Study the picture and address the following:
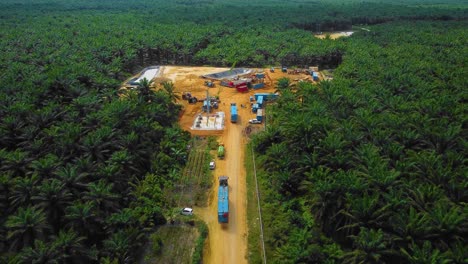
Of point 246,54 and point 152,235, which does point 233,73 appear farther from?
point 152,235

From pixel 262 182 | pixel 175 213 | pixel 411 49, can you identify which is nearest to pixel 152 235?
pixel 175 213

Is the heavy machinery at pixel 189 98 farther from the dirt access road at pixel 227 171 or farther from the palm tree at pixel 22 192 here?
the palm tree at pixel 22 192

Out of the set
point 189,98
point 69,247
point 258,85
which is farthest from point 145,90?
point 69,247

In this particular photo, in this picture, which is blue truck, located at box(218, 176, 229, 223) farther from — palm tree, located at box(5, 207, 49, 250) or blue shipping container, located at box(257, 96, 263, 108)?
blue shipping container, located at box(257, 96, 263, 108)

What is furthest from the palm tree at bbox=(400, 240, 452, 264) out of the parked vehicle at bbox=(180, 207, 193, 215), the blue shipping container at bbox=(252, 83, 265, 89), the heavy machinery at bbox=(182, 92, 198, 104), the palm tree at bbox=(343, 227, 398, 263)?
the blue shipping container at bbox=(252, 83, 265, 89)

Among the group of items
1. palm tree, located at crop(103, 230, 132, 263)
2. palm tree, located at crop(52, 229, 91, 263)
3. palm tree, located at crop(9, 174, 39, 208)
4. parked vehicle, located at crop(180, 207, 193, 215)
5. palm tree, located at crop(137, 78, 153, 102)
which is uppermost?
palm tree, located at crop(137, 78, 153, 102)

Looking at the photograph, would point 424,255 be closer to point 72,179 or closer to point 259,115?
point 72,179
